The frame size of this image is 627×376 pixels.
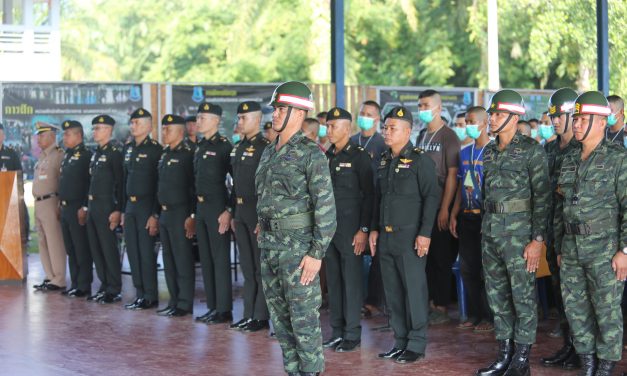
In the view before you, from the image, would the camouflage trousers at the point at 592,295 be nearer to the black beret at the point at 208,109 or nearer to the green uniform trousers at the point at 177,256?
the black beret at the point at 208,109

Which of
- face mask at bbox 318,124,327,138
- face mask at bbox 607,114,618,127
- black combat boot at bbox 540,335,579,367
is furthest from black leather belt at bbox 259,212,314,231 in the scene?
face mask at bbox 318,124,327,138

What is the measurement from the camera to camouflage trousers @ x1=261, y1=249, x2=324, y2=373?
530cm

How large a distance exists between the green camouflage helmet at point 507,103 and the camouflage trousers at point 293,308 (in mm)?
1714

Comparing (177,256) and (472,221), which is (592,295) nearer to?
(472,221)

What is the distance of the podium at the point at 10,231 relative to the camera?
10484 mm

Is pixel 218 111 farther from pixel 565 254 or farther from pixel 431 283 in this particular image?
pixel 565 254

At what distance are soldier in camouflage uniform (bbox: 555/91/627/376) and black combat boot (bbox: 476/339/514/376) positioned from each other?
19.9 inches

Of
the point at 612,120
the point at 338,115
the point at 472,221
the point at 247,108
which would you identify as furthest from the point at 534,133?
the point at 247,108

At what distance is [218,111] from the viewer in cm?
827

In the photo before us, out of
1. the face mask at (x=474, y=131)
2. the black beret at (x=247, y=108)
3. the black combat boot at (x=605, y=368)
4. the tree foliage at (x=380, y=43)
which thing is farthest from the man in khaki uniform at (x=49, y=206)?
the tree foliage at (x=380, y=43)

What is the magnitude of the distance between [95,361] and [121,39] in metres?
27.6

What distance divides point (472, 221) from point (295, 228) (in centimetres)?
259

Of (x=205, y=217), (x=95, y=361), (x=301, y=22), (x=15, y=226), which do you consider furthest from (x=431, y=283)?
(x=301, y=22)

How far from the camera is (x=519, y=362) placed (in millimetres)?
6000
